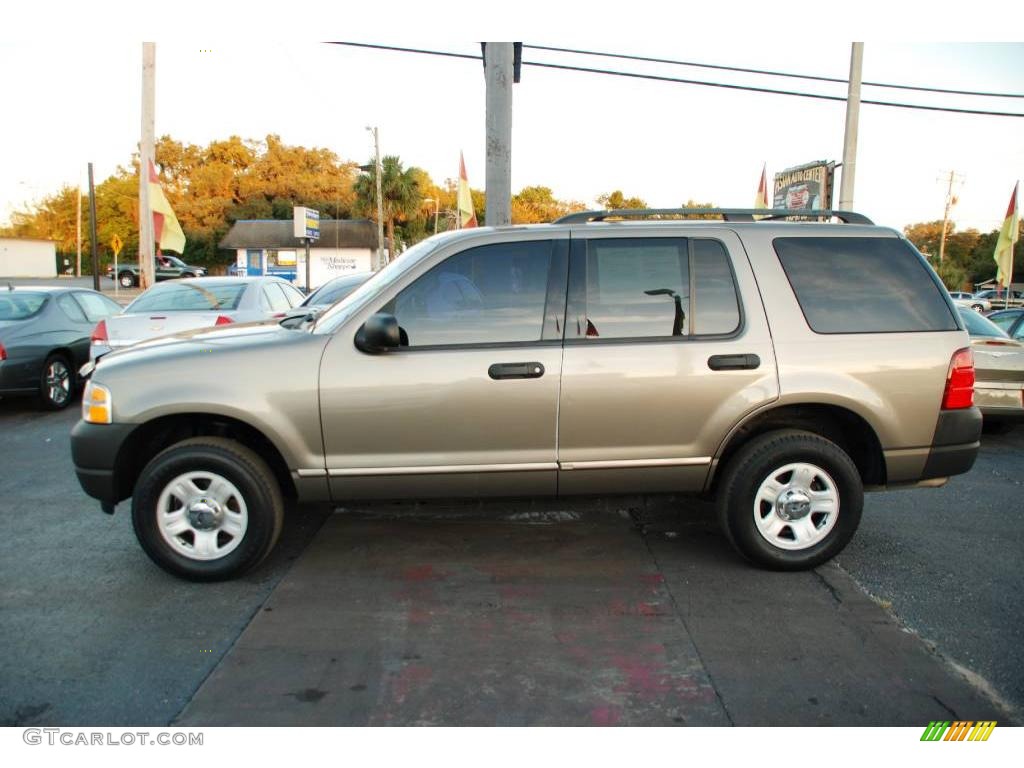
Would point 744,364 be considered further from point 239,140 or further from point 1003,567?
point 239,140

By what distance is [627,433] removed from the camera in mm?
3846

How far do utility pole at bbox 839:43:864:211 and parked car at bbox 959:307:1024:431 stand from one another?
663cm

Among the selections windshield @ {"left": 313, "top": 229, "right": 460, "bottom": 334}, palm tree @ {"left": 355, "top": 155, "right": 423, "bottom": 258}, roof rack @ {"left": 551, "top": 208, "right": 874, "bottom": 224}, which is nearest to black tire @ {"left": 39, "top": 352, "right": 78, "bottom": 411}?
windshield @ {"left": 313, "top": 229, "right": 460, "bottom": 334}

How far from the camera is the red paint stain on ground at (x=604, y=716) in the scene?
8.76 feet

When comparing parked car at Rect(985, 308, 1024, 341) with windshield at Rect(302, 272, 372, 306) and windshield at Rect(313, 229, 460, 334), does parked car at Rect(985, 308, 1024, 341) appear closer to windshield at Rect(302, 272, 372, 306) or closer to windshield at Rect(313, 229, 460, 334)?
windshield at Rect(313, 229, 460, 334)

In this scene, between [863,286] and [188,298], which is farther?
[188,298]

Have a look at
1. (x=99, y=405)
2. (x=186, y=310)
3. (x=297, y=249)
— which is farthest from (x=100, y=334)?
(x=297, y=249)

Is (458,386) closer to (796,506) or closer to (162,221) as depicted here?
(796,506)

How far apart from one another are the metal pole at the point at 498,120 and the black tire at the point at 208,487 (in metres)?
6.23

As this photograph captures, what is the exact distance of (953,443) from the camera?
397 centimetres

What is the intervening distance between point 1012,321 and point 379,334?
346 inches

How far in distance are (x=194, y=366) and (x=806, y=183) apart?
693 inches

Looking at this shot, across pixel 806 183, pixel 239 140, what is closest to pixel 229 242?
pixel 239 140

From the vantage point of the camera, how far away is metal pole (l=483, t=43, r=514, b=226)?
354 inches
